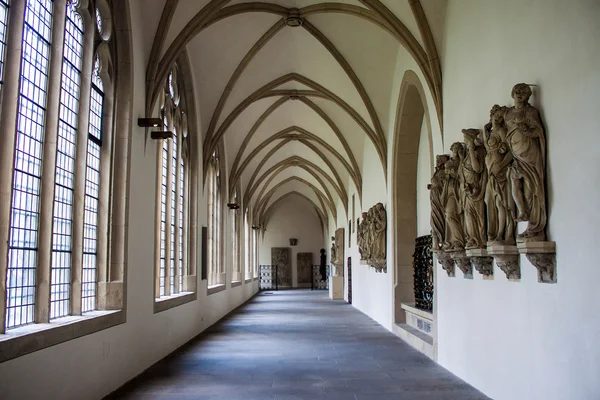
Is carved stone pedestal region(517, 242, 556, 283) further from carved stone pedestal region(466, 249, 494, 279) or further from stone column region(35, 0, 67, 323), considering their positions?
stone column region(35, 0, 67, 323)

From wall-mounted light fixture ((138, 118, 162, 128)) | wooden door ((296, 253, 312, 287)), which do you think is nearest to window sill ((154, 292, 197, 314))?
wall-mounted light fixture ((138, 118, 162, 128))

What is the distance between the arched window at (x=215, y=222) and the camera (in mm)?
14758

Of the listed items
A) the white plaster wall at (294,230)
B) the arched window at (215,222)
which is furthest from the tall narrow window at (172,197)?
the white plaster wall at (294,230)

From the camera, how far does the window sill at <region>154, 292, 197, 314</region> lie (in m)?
8.68

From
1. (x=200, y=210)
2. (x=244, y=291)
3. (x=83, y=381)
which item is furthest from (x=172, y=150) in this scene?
(x=244, y=291)

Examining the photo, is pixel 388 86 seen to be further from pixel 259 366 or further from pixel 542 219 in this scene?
pixel 542 219

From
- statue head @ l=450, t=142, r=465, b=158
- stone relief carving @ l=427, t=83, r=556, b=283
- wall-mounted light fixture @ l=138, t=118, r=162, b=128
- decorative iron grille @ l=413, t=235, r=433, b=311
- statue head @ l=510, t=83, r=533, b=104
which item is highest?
wall-mounted light fixture @ l=138, t=118, r=162, b=128

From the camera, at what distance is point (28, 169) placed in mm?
4992

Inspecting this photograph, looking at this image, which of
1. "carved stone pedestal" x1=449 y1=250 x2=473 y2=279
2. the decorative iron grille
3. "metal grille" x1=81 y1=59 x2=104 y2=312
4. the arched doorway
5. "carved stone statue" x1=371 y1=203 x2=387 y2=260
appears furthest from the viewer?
"carved stone statue" x1=371 y1=203 x2=387 y2=260

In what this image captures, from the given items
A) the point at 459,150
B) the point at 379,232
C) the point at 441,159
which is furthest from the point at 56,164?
the point at 379,232

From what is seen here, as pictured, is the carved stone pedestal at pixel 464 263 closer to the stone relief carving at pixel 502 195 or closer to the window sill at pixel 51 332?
the stone relief carving at pixel 502 195

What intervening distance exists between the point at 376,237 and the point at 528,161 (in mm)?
8483

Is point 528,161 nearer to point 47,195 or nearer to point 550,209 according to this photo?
point 550,209

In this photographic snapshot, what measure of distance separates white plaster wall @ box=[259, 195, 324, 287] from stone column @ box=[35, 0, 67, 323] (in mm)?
29340
